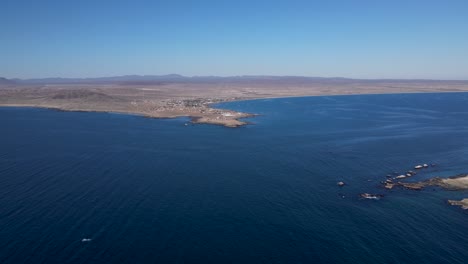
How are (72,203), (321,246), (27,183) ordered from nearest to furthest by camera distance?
(321,246)
(72,203)
(27,183)

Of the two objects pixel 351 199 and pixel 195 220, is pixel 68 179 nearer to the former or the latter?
pixel 195 220

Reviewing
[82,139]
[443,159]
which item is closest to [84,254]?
[82,139]

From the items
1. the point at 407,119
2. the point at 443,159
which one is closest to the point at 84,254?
the point at 443,159

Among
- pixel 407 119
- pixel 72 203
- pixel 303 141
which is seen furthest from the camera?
pixel 407 119

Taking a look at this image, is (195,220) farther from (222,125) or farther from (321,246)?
(222,125)

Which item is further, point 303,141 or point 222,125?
point 222,125

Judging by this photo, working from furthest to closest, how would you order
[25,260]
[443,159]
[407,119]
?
[407,119] → [443,159] → [25,260]
